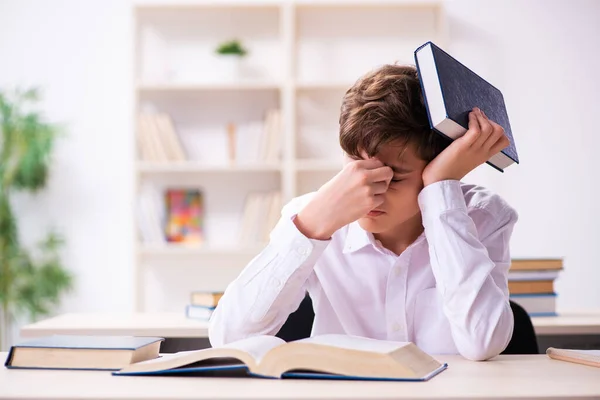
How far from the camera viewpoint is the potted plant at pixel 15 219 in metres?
3.68

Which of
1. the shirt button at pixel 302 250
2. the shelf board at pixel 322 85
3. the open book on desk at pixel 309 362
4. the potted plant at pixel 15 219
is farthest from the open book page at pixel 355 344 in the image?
the potted plant at pixel 15 219

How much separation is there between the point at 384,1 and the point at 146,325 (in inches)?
87.8

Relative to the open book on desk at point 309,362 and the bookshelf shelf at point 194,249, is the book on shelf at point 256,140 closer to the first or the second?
the bookshelf shelf at point 194,249

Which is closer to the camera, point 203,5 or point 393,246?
point 393,246

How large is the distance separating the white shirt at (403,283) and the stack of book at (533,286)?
2.66ft

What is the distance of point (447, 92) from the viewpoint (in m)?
1.25

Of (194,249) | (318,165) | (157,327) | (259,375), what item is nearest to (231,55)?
(318,165)

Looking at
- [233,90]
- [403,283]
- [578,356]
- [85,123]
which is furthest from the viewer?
[85,123]

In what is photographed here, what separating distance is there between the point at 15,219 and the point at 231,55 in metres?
1.39

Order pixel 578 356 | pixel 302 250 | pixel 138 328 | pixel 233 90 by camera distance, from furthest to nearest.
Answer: pixel 233 90 → pixel 138 328 → pixel 302 250 → pixel 578 356

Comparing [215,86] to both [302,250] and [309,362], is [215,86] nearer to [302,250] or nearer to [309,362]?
[302,250]

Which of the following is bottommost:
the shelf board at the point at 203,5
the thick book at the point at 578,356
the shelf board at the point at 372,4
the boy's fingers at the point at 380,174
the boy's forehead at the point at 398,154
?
the thick book at the point at 578,356

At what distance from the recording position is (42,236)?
400cm

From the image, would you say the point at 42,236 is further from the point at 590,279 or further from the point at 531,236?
the point at 590,279
